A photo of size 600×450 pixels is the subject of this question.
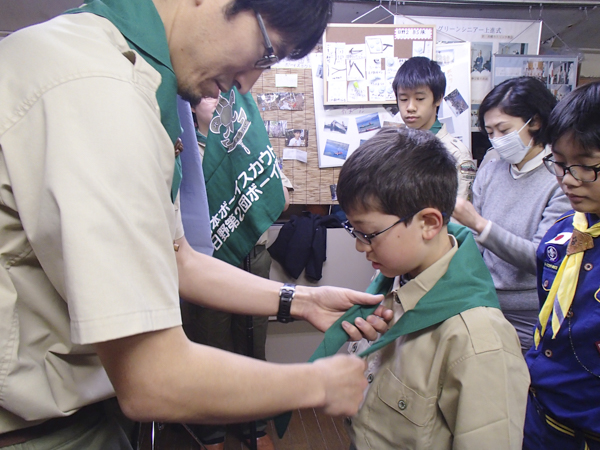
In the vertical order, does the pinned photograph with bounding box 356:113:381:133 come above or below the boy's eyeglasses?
below

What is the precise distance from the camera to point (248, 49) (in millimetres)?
780

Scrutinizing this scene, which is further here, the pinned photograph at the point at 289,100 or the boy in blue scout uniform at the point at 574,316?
Answer: the pinned photograph at the point at 289,100

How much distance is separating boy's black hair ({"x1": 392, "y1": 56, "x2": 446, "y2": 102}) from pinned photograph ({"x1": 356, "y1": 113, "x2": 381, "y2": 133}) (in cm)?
57

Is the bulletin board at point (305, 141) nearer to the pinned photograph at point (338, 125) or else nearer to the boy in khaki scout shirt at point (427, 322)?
the pinned photograph at point (338, 125)

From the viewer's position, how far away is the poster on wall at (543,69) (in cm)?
286

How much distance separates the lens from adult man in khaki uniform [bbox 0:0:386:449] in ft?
1.60

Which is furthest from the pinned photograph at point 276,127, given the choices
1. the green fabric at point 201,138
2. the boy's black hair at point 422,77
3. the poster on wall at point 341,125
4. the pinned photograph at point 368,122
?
the boy's black hair at point 422,77

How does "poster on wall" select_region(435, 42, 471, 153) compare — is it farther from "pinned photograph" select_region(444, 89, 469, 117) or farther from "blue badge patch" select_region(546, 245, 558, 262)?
"blue badge patch" select_region(546, 245, 558, 262)

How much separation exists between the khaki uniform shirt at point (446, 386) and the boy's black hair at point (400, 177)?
0.17 metres

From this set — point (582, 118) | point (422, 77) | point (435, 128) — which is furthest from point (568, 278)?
point (422, 77)

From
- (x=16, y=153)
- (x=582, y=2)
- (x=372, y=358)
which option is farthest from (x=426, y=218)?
(x=582, y=2)

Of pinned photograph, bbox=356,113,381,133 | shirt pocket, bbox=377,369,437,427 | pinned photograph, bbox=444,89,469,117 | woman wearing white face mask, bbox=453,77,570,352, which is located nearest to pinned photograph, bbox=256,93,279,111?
pinned photograph, bbox=356,113,381,133

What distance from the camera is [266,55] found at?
0.82 m

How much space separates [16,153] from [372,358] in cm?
99
